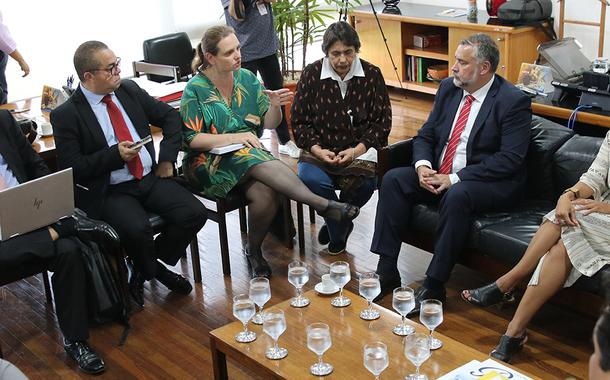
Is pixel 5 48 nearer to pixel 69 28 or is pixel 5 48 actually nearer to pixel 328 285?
pixel 69 28

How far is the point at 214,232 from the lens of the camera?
4.86 meters

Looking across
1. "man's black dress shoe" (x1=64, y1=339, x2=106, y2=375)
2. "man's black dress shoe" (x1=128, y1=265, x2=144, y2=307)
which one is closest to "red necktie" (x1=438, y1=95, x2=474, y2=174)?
"man's black dress shoe" (x1=128, y1=265, x2=144, y2=307)

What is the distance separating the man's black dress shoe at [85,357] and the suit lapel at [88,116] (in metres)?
0.93

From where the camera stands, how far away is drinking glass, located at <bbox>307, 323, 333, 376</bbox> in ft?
8.77

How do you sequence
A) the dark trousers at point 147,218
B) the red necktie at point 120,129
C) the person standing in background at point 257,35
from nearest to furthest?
1. the dark trousers at point 147,218
2. the red necktie at point 120,129
3. the person standing in background at point 257,35

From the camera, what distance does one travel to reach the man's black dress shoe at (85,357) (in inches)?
139

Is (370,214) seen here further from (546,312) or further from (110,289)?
(110,289)

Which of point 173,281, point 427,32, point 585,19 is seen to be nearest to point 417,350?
point 173,281

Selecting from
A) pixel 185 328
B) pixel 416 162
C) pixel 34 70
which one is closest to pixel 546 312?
pixel 416 162

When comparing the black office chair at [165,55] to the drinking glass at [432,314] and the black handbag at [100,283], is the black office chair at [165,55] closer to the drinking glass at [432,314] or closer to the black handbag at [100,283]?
the black handbag at [100,283]

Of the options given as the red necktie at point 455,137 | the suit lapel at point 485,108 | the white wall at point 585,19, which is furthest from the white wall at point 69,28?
the suit lapel at point 485,108

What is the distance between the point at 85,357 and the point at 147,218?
2.27 feet

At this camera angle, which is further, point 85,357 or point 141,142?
point 141,142

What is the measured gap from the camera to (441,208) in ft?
12.3
